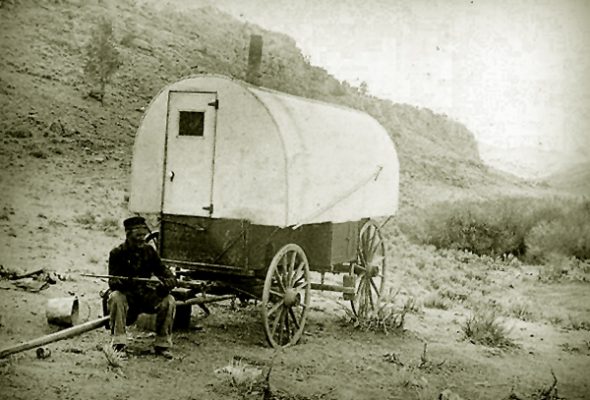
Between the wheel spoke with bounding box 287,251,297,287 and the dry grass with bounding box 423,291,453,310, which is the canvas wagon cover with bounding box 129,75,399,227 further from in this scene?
the dry grass with bounding box 423,291,453,310

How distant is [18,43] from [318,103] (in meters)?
18.9

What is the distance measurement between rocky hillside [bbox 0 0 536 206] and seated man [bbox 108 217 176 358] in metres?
11.7

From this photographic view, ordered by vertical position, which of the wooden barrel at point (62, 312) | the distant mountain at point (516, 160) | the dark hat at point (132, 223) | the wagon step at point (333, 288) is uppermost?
the distant mountain at point (516, 160)

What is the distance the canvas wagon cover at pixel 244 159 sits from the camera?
6.88 m

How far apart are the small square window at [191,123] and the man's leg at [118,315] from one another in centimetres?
207

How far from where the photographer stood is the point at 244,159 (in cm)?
702

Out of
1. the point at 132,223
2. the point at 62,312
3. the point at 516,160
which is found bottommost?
the point at 62,312

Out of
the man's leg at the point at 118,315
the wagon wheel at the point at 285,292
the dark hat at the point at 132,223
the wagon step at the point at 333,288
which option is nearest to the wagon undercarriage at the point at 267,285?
the wagon wheel at the point at 285,292

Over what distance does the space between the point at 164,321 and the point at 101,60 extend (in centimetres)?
1836

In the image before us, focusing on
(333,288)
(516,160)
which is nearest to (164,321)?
(333,288)

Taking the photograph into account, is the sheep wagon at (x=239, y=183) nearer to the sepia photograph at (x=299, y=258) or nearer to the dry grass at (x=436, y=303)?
the sepia photograph at (x=299, y=258)

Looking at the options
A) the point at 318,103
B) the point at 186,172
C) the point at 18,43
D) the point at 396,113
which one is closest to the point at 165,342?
the point at 186,172

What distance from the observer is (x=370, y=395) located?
5.98 meters

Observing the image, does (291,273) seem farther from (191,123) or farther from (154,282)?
(191,123)
